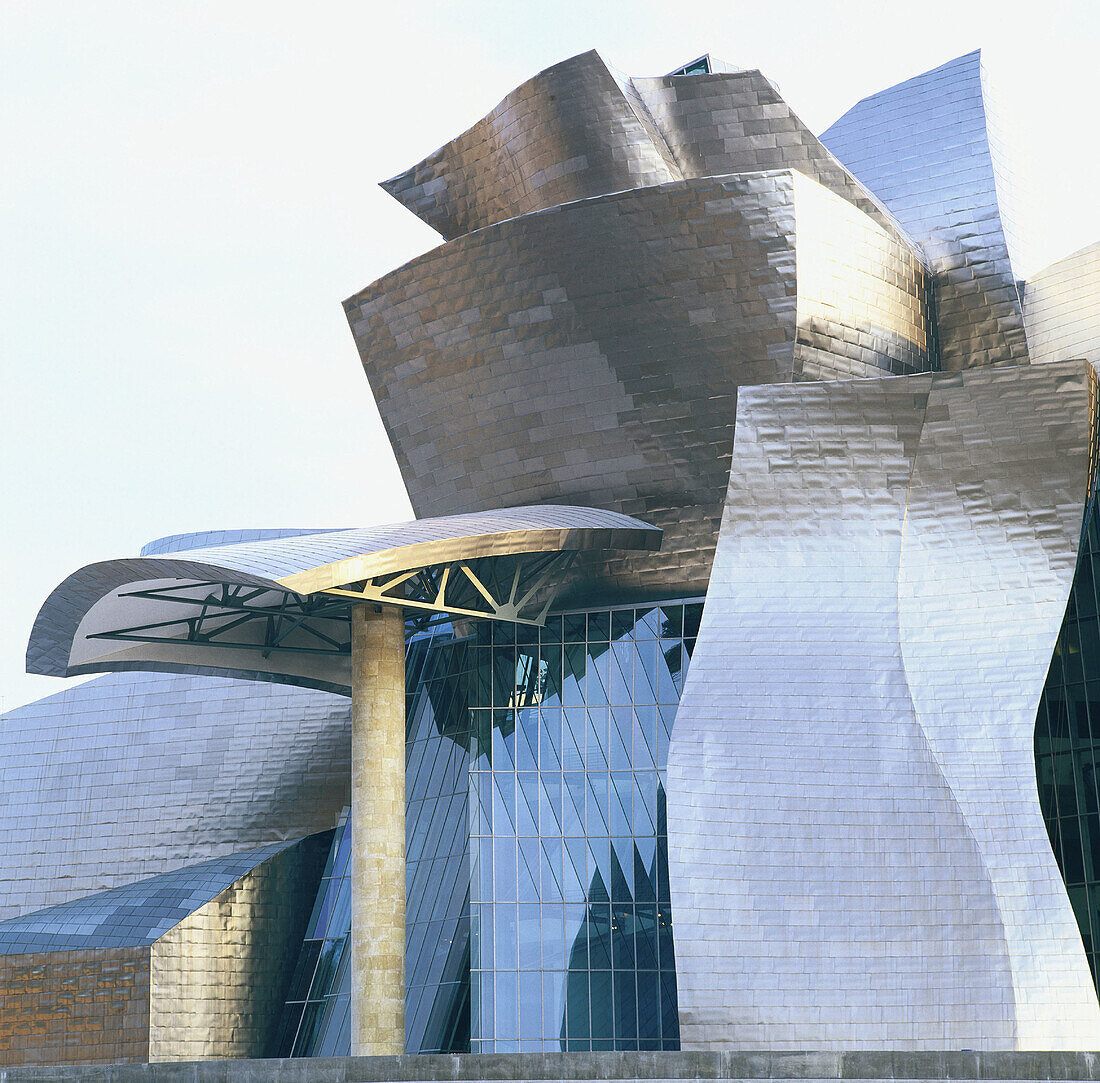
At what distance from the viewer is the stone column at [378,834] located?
2420 cm

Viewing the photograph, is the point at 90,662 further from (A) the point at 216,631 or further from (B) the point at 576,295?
(B) the point at 576,295

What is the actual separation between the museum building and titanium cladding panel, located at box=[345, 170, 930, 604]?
75 mm

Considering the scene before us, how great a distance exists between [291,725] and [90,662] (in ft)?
21.0

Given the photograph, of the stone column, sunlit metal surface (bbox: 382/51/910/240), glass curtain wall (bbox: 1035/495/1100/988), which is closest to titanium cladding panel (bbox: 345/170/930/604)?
sunlit metal surface (bbox: 382/51/910/240)

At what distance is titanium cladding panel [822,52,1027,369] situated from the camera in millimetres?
28531

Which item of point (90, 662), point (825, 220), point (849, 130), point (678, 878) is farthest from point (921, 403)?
point (90, 662)

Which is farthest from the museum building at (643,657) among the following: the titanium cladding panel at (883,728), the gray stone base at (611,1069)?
the gray stone base at (611,1069)

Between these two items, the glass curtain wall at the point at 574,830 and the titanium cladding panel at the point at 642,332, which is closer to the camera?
the glass curtain wall at the point at 574,830

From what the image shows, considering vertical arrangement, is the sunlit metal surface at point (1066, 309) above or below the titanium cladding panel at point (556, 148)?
below

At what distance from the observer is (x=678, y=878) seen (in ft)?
70.7

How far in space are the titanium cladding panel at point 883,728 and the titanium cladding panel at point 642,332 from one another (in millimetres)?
2747

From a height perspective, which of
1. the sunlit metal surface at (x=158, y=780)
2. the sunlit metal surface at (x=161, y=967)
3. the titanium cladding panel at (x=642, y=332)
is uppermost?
the titanium cladding panel at (x=642, y=332)

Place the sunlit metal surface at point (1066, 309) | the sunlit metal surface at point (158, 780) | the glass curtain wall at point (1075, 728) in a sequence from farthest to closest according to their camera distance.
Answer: the sunlit metal surface at point (158, 780), the sunlit metal surface at point (1066, 309), the glass curtain wall at point (1075, 728)

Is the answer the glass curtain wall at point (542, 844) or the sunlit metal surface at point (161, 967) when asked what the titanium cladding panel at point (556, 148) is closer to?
the glass curtain wall at point (542, 844)
